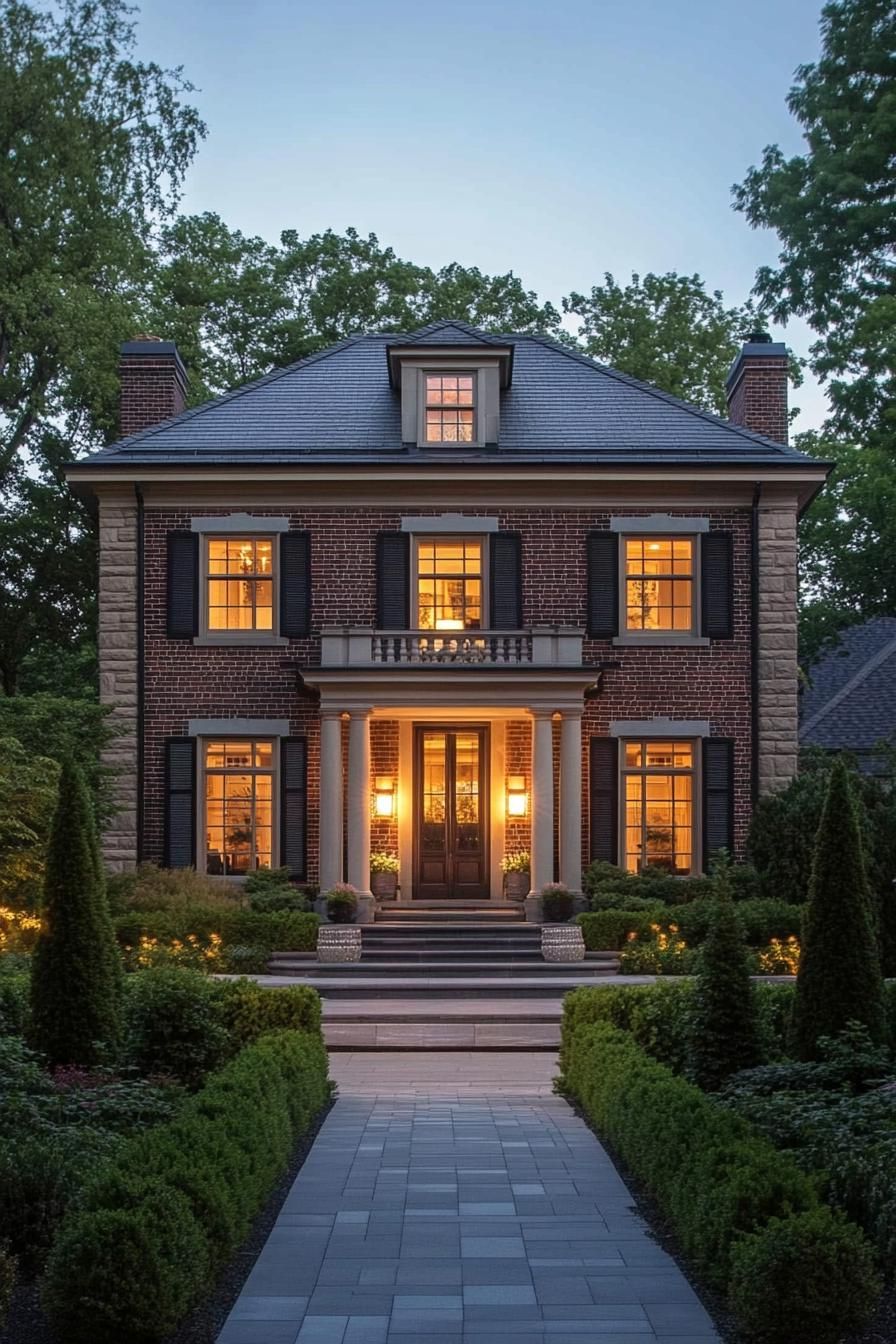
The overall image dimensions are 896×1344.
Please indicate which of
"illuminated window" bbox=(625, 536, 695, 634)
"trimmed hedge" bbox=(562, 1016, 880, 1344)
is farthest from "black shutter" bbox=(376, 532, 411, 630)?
"trimmed hedge" bbox=(562, 1016, 880, 1344)

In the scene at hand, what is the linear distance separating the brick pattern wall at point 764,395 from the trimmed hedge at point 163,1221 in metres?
19.3

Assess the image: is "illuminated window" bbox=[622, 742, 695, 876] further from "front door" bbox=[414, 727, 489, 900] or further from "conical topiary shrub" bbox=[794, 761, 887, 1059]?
"conical topiary shrub" bbox=[794, 761, 887, 1059]

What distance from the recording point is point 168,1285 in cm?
612

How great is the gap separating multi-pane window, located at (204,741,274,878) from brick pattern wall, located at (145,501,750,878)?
0.61 m

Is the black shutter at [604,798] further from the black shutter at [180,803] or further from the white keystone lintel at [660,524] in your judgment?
the black shutter at [180,803]


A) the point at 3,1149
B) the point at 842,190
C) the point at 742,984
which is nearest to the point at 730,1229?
the point at 3,1149

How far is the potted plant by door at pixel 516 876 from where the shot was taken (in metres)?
24.3

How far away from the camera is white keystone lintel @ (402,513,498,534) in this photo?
971 inches

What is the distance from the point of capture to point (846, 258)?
32.4m

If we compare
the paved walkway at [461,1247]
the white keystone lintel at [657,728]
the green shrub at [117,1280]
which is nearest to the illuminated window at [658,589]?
the white keystone lintel at [657,728]

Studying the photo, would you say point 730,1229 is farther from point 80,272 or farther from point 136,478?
point 80,272

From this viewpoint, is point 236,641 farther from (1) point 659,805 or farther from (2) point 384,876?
(1) point 659,805

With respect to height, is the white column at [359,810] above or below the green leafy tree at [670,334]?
below

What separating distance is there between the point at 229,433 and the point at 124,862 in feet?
22.4
